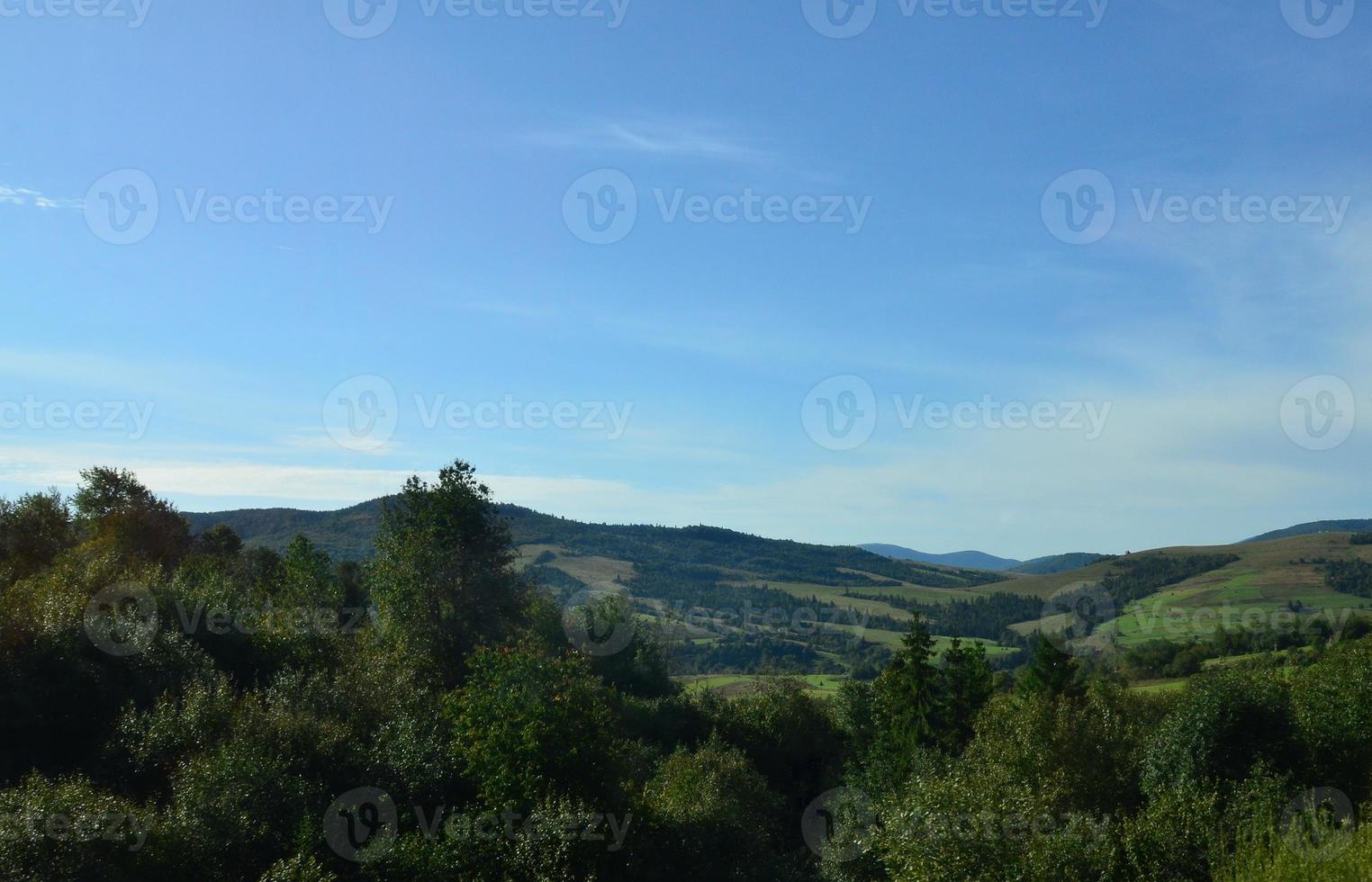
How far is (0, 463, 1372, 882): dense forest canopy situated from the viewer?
77.7 feet

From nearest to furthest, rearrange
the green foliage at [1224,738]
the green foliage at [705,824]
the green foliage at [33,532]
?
1. the green foliage at [705,824]
2. the green foliage at [1224,738]
3. the green foliage at [33,532]

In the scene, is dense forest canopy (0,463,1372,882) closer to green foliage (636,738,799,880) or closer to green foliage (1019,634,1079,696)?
green foliage (636,738,799,880)

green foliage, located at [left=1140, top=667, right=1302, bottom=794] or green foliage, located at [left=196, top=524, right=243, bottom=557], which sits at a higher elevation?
green foliage, located at [left=196, top=524, right=243, bottom=557]

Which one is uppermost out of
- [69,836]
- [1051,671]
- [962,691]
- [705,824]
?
[1051,671]

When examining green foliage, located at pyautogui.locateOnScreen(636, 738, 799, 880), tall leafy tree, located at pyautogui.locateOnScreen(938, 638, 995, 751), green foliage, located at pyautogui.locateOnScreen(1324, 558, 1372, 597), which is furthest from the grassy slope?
green foliage, located at pyautogui.locateOnScreen(636, 738, 799, 880)

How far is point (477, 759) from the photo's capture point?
1247 inches

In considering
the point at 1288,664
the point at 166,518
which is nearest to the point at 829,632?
the point at 1288,664

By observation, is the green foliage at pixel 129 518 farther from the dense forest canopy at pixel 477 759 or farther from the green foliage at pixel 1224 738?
the green foliage at pixel 1224 738

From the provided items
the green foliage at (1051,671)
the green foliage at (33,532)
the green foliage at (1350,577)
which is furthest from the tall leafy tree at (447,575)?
the green foliage at (1350,577)

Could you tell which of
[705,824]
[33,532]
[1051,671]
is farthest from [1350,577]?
[33,532]

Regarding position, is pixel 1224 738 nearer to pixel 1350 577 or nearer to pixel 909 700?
pixel 909 700

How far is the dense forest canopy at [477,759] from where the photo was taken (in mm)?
23688

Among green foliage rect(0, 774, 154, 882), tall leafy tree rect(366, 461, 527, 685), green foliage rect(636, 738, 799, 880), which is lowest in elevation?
green foliage rect(636, 738, 799, 880)

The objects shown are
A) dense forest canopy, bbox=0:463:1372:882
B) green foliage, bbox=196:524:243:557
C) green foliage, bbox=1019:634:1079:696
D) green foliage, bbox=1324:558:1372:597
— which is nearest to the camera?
dense forest canopy, bbox=0:463:1372:882
